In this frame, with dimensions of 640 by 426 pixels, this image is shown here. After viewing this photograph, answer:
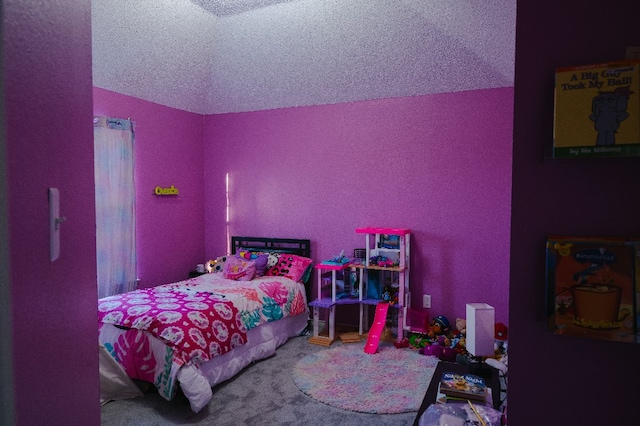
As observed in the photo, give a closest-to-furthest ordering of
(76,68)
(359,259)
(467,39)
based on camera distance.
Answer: (76,68) → (467,39) → (359,259)

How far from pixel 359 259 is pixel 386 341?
866 mm

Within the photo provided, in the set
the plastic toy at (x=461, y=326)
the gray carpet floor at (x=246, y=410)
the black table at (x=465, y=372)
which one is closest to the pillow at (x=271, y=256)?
the gray carpet floor at (x=246, y=410)

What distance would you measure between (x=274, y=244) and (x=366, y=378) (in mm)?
2174

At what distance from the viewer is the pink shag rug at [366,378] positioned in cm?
286

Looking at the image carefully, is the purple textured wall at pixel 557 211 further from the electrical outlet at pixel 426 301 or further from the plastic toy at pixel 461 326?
the electrical outlet at pixel 426 301

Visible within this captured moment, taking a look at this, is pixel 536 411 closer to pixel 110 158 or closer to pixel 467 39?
pixel 467 39

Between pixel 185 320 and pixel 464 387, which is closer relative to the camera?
pixel 464 387

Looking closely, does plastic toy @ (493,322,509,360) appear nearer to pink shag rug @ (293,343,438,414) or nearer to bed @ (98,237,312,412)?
pink shag rug @ (293,343,438,414)

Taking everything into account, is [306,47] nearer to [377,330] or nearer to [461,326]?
[377,330]

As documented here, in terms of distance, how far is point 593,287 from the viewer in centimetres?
91

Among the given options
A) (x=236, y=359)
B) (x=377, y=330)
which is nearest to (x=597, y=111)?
(x=236, y=359)

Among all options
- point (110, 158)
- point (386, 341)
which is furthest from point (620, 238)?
point (110, 158)

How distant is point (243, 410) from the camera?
9.04ft

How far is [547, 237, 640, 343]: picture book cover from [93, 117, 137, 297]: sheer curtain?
4.05 metres
